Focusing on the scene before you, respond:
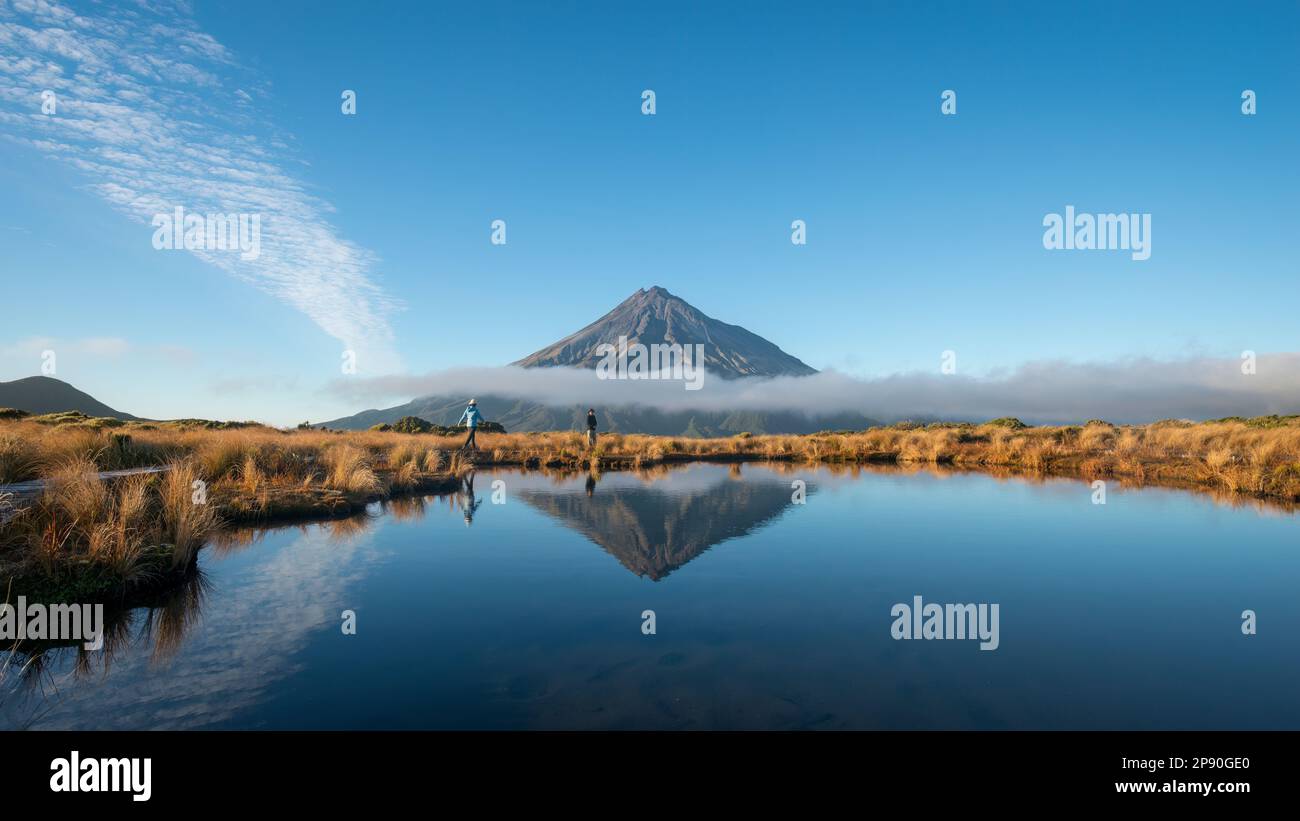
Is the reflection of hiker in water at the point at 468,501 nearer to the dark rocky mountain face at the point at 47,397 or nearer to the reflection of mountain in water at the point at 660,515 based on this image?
the reflection of mountain in water at the point at 660,515

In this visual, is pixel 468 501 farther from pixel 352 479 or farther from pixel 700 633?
pixel 700 633

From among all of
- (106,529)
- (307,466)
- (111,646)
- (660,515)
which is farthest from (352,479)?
(111,646)

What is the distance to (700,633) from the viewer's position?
6508mm

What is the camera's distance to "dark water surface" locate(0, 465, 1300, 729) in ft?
15.4

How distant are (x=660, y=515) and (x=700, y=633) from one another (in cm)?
767

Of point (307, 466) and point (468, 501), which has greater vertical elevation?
point (307, 466)

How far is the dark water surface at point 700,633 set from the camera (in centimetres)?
471

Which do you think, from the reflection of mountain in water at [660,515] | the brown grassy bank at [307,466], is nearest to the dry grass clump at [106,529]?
the brown grassy bank at [307,466]

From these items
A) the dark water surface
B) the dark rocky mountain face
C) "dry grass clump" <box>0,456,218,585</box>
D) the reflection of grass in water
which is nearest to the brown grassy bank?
"dry grass clump" <box>0,456,218,585</box>

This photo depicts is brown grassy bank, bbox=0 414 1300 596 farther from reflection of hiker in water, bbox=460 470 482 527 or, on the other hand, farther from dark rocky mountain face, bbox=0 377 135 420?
dark rocky mountain face, bbox=0 377 135 420

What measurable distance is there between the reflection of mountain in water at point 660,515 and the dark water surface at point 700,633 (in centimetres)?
15
